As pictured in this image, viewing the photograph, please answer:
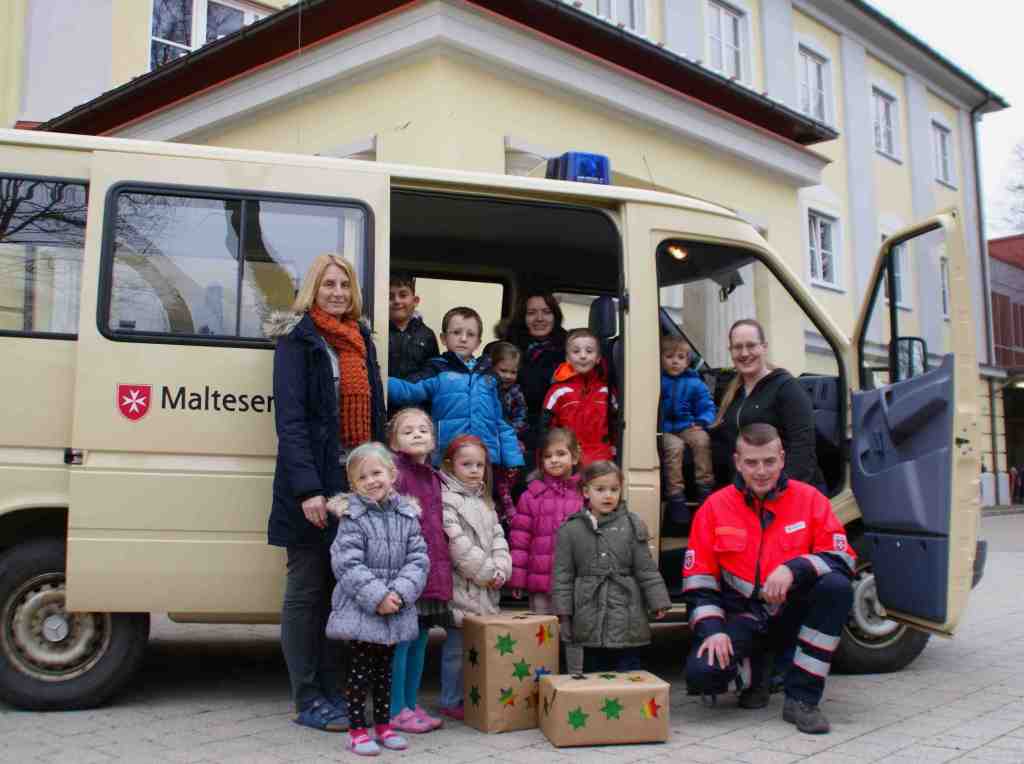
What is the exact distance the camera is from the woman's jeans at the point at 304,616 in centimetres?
459

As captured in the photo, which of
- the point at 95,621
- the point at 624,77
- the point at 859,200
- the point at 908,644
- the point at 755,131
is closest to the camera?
the point at 95,621

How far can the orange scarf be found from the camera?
468 cm

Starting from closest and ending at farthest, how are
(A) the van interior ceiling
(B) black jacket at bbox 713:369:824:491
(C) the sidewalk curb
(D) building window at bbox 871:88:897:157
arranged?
(B) black jacket at bbox 713:369:824:491 < (A) the van interior ceiling < (D) building window at bbox 871:88:897:157 < (C) the sidewalk curb

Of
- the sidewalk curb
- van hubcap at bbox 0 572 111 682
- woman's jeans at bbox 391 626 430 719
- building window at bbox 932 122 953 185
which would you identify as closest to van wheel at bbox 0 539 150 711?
van hubcap at bbox 0 572 111 682

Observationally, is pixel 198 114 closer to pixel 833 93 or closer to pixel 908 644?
pixel 908 644

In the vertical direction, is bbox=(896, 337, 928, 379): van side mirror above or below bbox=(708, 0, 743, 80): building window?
below

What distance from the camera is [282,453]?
176 inches

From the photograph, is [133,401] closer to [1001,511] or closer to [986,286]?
[1001,511]

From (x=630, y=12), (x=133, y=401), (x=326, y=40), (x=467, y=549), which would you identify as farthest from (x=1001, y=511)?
(x=133, y=401)

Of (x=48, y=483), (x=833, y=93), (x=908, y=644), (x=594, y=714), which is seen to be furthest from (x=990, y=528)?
(x=48, y=483)

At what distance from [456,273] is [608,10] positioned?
10267mm

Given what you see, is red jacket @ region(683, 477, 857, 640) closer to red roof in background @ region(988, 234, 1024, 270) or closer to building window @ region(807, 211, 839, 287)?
building window @ region(807, 211, 839, 287)

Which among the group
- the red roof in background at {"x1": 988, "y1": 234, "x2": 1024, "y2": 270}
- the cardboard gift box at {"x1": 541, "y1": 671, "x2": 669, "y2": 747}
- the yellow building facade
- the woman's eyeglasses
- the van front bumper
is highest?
the red roof in background at {"x1": 988, "y1": 234, "x2": 1024, "y2": 270}

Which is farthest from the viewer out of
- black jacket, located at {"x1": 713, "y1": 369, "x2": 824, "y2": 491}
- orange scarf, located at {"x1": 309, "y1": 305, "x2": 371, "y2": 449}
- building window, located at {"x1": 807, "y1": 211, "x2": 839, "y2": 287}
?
building window, located at {"x1": 807, "y1": 211, "x2": 839, "y2": 287}
